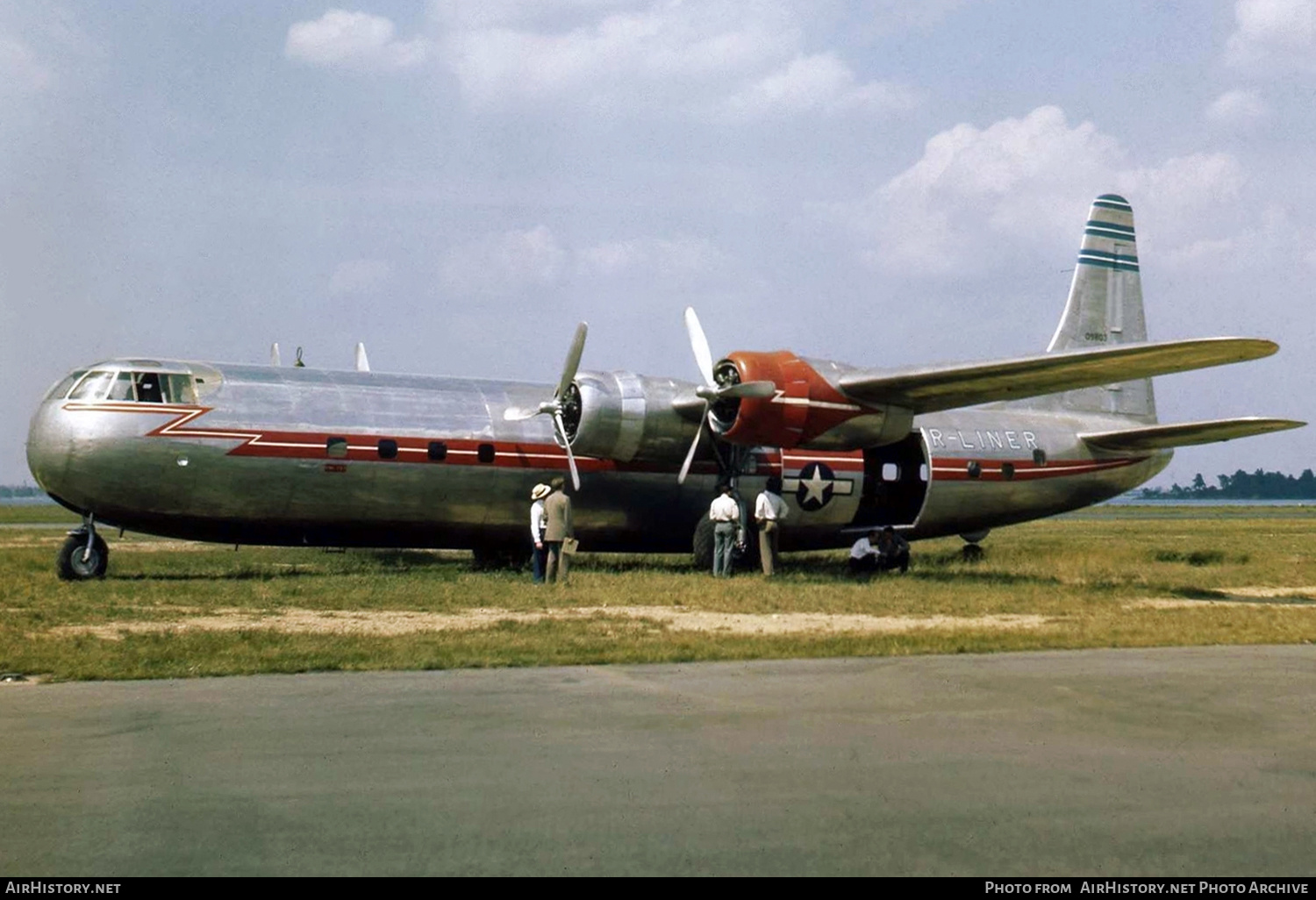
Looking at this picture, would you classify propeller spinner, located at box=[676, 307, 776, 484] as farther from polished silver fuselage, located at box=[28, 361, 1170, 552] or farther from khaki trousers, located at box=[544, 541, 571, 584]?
khaki trousers, located at box=[544, 541, 571, 584]

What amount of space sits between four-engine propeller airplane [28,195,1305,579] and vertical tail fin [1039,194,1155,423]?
2.51 metres

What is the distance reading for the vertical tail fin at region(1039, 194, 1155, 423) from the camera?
25188 millimetres

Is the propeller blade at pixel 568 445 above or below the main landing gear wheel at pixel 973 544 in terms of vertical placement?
above

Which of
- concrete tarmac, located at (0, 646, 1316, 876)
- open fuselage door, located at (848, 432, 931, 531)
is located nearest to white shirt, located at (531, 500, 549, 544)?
open fuselage door, located at (848, 432, 931, 531)

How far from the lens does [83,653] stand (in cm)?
993

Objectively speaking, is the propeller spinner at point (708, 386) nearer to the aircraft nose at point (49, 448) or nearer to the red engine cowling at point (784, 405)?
the red engine cowling at point (784, 405)

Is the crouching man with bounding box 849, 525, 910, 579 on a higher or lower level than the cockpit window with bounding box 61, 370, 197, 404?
lower

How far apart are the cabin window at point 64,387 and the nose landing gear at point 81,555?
5.85 ft

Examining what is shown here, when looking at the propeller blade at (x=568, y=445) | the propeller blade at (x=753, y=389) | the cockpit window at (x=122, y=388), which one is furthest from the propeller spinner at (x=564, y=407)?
the cockpit window at (x=122, y=388)

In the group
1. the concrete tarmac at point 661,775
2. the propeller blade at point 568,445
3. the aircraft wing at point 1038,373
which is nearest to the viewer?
the concrete tarmac at point 661,775

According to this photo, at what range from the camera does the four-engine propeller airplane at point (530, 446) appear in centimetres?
1752

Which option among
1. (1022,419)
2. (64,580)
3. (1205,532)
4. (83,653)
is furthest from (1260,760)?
(1205,532)

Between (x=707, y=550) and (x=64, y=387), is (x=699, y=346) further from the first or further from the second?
(x=64, y=387)

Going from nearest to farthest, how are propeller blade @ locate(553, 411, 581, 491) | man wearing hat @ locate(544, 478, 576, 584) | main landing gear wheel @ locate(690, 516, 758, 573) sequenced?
1. man wearing hat @ locate(544, 478, 576, 584)
2. propeller blade @ locate(553, 411, 581, 491)
3. main landing gear wheel @ locate(690, 516, 758, 573)
